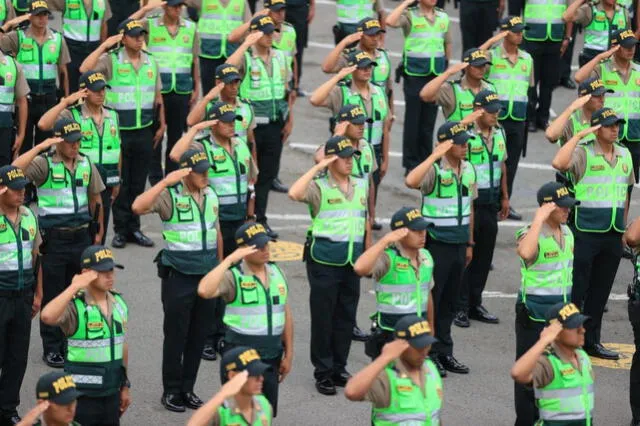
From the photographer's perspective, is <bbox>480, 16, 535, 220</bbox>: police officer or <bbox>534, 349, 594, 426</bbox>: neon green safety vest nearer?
<bbox>534, 349, 594, 426</bbox>: neon green safety vest

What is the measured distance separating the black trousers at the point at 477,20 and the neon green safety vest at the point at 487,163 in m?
6.38

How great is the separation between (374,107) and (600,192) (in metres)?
3.22

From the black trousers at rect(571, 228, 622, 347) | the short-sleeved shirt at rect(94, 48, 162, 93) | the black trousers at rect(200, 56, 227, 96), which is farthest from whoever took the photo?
the black trousers at rect(200, 56, 227, 96)

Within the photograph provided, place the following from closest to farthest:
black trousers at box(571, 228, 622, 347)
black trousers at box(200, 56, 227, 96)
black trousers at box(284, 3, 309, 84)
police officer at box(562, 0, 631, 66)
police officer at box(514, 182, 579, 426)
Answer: police officer at box(514, 182, 579, 426), black trousers at box(571, 228, 622, 347), black trousers at box(200, 56, 227, 96), police officer at box(562, 0, 631, 66), black trousers at box(284, 3, 309, 84)

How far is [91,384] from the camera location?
45.6 feet

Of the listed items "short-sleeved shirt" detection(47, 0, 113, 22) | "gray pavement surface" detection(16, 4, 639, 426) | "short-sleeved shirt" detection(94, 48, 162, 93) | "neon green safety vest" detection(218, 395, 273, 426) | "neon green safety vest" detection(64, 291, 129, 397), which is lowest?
"gray pavement surface" detection(16, 4, 639, 426)

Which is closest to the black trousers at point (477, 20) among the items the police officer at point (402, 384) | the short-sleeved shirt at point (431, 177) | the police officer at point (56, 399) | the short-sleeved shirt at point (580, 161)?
the short-sleeved shirt at point (580, 161)

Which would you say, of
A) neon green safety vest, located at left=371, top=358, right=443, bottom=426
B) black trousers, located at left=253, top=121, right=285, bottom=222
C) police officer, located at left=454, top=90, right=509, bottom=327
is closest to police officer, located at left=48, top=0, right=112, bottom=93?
black trousers, located at left=253, top=121, right=285, bottom=222

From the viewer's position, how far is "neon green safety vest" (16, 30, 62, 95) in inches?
792

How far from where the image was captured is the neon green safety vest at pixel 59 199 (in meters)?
16.6

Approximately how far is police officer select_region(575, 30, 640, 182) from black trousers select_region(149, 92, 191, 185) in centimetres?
533

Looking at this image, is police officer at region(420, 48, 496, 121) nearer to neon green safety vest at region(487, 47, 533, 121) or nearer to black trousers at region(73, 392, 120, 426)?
neon green safety vest at region(487, 47, 533, 121)

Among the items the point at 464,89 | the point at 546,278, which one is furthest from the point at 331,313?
the point at 464,89

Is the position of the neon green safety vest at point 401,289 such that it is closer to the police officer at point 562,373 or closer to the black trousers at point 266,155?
the police officer at point 562,373
